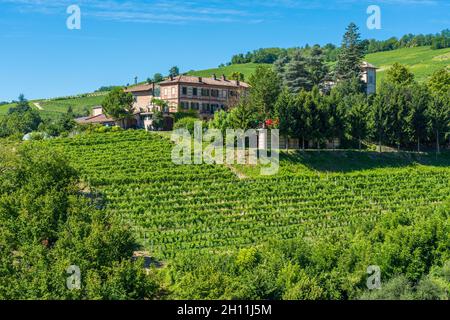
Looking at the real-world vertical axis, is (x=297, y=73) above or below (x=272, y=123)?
above

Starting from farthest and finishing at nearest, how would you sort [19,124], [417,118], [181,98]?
1. [19,124]
2. [181,98]
3. [417,118]

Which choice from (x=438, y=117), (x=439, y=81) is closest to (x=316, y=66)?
(x=439, y=81)

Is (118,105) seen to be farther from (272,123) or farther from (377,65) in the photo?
(377,65)

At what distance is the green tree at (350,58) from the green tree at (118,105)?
28.2 metres

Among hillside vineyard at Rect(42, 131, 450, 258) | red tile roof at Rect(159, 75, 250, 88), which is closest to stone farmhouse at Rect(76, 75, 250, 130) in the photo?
red tile roof at Rect(159, 75, 250, 88)

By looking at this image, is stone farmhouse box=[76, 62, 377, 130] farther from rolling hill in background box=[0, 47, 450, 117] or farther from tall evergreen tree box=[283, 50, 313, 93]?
rolling hill in background box=[0, 47, 450, 117]

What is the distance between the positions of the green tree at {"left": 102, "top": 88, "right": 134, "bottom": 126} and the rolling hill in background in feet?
159

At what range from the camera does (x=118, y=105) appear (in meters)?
76.1

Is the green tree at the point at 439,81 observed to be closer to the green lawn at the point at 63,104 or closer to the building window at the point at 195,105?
the building window at the point at 195,105

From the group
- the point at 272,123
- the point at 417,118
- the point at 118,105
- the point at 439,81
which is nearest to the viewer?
the point at 272,123

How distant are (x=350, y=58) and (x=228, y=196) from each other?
40712 mm

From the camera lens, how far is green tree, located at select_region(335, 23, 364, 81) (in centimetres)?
8469

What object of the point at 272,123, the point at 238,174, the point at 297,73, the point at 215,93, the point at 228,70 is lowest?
Result: the point at 238,174
